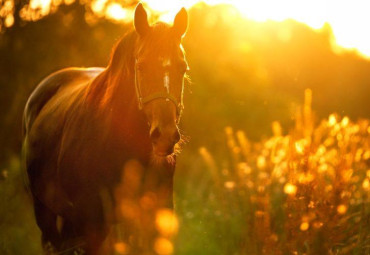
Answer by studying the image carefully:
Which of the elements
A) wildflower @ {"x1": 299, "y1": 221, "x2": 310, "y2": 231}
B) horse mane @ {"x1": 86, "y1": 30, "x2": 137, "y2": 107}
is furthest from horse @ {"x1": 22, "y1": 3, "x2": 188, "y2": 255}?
wildflower @ {"x1": 299, "y1": 221, "x2": 310, "y2": 231}

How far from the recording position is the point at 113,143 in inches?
160

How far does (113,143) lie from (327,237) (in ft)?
5.06

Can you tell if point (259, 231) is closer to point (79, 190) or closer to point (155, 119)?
point (155, 119)

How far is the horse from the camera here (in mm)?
3676

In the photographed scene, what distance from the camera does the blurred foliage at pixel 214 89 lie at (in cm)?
494

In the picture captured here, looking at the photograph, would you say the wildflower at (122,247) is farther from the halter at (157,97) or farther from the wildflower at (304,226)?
the wildflower at (304,226)

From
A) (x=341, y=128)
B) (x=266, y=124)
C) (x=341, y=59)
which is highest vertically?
(x=341, y=59)

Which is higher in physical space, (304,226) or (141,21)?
(141,21)

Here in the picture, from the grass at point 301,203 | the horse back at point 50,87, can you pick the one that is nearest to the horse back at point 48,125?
the horse back at point 50,87

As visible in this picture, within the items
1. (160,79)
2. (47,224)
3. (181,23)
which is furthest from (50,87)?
(160,79)

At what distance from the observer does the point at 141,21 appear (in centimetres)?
390

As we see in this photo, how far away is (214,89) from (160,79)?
32.0ft

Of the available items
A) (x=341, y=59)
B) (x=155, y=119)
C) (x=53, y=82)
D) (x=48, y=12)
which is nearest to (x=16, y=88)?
(x=48, y=12)

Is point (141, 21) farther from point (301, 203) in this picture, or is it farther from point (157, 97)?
point (301, 203)
